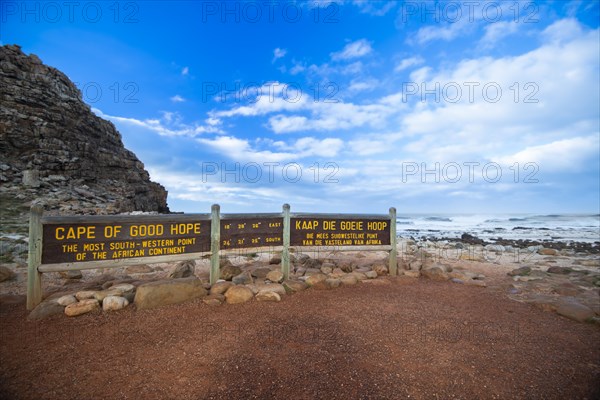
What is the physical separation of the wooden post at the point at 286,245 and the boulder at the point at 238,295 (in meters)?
1.76

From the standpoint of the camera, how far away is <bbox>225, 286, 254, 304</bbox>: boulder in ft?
20.5

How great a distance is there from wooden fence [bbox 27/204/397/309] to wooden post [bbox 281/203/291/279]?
0.03 m

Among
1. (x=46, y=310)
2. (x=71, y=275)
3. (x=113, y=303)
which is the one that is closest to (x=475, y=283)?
(x=113, y=303)

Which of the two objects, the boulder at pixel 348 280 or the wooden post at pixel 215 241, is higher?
the wooden post at pixel 215 241

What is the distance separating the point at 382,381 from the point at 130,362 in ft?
11.3

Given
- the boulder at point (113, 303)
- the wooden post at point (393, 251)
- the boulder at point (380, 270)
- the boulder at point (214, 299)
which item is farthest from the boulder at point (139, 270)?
the wooden post at point (393, 251)

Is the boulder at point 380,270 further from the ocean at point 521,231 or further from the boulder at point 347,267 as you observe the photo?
the ocean at point 521,231

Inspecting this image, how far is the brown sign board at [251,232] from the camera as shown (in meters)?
7.59

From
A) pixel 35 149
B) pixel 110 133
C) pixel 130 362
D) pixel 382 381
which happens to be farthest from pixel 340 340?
pixel 110 133

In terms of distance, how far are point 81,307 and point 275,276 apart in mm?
4495

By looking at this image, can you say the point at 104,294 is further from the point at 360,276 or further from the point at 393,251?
the point at 393,251

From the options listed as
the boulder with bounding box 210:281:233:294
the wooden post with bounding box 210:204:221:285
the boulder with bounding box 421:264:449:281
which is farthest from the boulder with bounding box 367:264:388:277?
the wooden post with bounding box 210:204:221:285

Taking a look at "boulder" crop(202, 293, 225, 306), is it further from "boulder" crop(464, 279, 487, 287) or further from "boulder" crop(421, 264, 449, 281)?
"boulder" crop(464, 279, 487, 287)

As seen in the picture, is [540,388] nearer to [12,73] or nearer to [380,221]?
[380,221]
